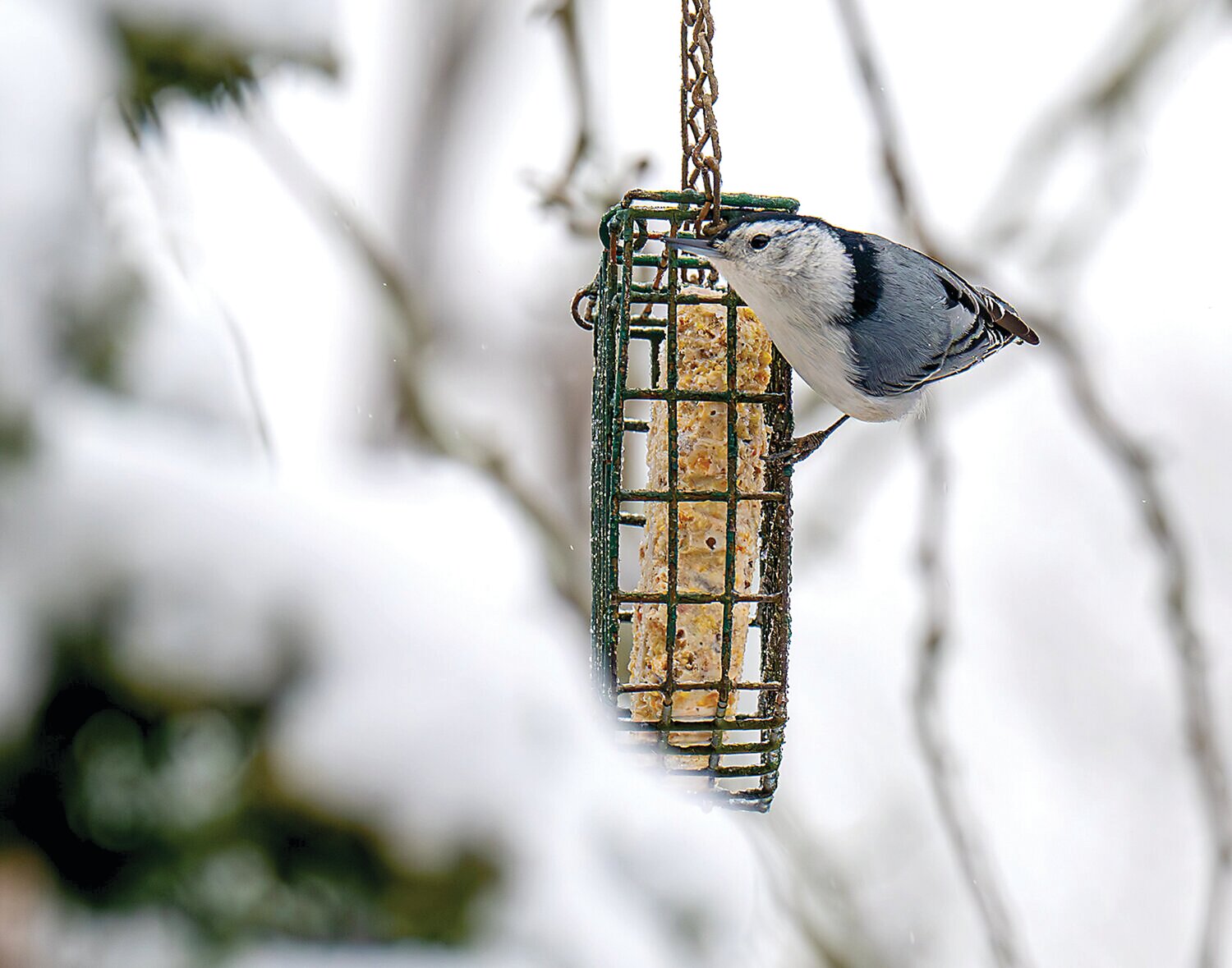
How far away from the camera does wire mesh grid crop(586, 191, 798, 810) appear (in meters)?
2.28

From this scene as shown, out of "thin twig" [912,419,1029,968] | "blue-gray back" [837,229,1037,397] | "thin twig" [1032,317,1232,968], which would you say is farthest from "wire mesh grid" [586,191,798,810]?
"thin twig" [1032,317,1232,968]

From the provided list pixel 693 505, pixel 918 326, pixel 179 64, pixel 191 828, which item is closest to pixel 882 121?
pixel 918 326

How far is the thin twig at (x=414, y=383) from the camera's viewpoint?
337cm

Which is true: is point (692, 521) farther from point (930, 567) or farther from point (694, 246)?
point (930, 567)

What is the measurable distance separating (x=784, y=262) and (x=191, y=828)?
1.84 metres

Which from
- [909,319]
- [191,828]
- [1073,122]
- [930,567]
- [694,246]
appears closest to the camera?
[191,828]

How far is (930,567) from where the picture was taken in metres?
3.71

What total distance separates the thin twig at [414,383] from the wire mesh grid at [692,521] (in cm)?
101

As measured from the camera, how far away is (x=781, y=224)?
7.45ft

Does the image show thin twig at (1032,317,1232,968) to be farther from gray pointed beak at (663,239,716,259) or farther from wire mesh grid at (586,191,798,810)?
gray pointed beak at (663,239,716,259)

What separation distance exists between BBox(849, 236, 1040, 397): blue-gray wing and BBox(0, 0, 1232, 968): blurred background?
0.64 m

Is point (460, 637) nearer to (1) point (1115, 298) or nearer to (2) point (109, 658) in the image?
(2) point (109, 658)

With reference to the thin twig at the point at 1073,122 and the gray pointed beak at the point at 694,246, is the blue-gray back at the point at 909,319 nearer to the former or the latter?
the gray pointed beak at the point at 694,246

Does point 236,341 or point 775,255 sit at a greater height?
point 775,255
